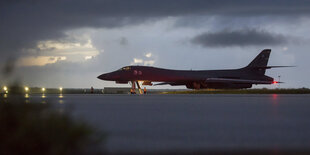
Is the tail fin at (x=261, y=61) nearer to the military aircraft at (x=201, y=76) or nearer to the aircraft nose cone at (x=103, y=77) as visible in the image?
the military aircraft at (x=201, y=76)

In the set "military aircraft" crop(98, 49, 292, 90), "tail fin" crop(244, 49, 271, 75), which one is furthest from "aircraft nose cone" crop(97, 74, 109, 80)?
"tail fin" crop(244, 49, 271, 75)

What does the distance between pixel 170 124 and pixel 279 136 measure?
2.44 m

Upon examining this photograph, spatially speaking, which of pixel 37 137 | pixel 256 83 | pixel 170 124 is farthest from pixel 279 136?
pixel 256 83

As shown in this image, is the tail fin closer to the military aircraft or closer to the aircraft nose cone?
the military aircraft

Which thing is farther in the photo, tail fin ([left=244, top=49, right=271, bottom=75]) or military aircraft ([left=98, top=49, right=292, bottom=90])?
tail fin ([left=244, top=49, right=271, bottom=75])

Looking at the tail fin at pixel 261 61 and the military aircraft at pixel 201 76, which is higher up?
the tail fin at pixel 261 61

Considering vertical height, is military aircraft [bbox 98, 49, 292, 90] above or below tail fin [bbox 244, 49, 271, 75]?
below

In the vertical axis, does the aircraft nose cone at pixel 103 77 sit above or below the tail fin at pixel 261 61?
below

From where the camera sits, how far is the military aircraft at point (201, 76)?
36875mm

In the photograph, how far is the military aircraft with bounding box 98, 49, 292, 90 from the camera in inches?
1452

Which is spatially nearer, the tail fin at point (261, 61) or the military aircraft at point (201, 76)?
the military aircraft at point (201, 76)

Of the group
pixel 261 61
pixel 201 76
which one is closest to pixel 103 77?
pixel 201 76

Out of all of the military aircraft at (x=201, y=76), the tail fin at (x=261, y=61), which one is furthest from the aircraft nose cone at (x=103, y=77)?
the tail fin at (x=261, y=61)

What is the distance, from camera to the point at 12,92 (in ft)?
17.3
